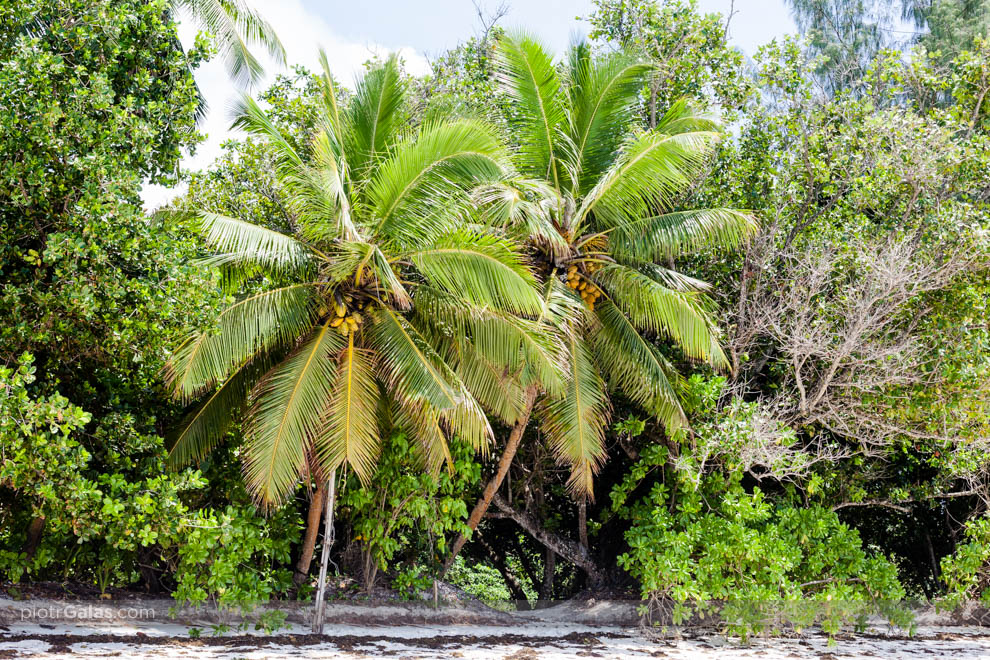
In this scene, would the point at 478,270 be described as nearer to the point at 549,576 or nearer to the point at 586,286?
the point at 586,286

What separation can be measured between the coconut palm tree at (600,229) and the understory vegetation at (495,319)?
5cm

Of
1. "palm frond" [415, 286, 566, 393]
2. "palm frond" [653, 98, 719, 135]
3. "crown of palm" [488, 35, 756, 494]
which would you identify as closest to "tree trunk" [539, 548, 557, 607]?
"crown of palm" [488, 35, 756, 494]

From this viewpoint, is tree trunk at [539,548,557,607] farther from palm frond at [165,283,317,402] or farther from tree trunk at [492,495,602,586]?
palm frond at [165,283,317,402]

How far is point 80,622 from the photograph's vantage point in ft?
29.7

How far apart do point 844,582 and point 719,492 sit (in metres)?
2.07

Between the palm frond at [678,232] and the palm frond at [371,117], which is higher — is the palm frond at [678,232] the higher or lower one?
the lower one

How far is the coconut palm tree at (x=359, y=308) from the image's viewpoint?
28.6 feet

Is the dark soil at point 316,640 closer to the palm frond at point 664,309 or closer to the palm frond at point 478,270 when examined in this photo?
the palm frond at point 664,309

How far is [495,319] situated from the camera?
948 cm

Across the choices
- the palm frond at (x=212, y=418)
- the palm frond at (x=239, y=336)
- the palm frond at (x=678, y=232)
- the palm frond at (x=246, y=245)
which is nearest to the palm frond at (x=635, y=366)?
the palm frond at (x=678, y=232)

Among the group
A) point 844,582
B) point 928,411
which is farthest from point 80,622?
point 928,411

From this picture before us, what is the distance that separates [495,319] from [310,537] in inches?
158

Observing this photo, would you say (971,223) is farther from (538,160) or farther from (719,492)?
(538,160)

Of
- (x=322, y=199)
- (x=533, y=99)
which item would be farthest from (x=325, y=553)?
(x=533, y=99)
